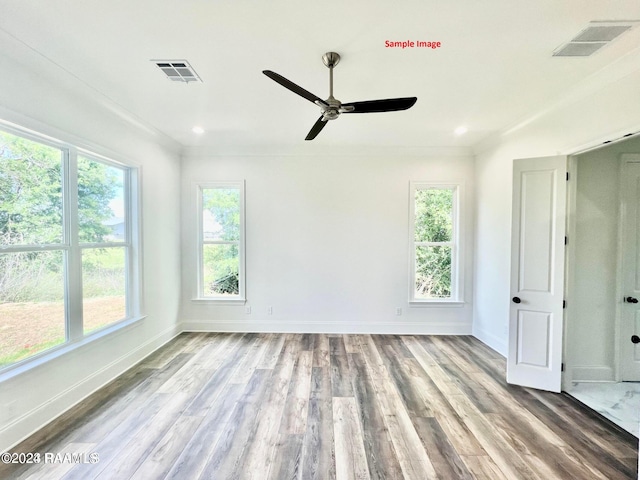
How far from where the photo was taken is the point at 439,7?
161 cm

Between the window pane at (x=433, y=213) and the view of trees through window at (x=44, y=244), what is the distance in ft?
13.8

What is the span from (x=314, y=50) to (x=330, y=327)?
12.0 feet

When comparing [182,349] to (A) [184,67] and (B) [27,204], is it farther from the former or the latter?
(A) [184,67]

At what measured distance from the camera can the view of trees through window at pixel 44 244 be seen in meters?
2.08

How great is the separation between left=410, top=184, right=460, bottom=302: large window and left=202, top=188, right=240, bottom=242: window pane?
290 cm

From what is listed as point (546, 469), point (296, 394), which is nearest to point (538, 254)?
point (546, 469)

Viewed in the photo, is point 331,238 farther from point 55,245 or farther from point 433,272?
point 55,245

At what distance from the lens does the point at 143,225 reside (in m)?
3.52

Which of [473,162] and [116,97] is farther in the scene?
[473,162]

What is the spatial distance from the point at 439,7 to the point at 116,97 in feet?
9.66

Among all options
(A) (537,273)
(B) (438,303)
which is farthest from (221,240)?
(A) (537,273)

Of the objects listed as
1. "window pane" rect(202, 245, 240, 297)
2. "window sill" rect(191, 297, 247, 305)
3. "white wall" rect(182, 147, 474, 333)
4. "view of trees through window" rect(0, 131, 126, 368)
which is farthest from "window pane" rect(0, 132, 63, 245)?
"window sill" rect(191, 297, 247, 305)

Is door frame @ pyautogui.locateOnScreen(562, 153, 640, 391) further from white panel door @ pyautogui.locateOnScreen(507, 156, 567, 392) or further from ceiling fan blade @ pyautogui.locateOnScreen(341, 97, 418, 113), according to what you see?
ceiling fan blade @ pyautogui.locateOnScreen(341, 97, 418, 113)

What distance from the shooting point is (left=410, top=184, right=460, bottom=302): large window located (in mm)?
4395
